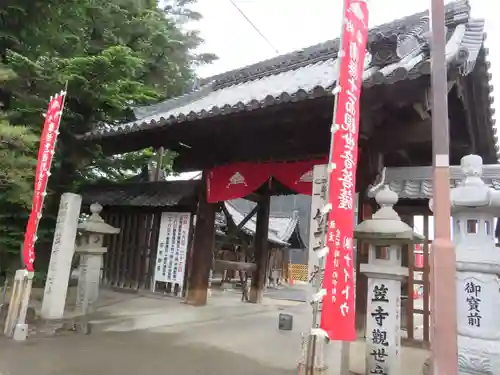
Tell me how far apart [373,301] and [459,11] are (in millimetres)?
5262

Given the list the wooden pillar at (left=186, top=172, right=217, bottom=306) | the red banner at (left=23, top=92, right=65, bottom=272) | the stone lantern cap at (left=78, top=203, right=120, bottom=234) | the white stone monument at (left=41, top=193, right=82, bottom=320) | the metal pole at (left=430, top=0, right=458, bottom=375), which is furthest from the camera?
the wooden pillar at (left=186, top=172, right=217, bottom=306)

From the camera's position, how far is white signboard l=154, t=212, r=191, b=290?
919cm

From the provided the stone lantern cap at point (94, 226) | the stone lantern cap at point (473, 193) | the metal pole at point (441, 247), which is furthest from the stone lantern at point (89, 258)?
the metal pole at point (441, 247)

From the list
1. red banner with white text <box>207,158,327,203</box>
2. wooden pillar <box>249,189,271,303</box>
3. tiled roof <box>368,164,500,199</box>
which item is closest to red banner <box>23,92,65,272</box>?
red banner with white text <box>207,158,327,203</box>

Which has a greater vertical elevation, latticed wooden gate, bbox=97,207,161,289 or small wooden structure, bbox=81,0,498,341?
small wooden structure, bbox=81,0,498,341

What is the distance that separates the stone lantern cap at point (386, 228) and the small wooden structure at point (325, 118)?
4.04 feet

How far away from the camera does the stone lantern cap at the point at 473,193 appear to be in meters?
3.65

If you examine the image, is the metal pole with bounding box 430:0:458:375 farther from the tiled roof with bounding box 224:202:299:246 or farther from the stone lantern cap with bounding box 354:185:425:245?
the tiled roof with bounding box 224:202:299:246

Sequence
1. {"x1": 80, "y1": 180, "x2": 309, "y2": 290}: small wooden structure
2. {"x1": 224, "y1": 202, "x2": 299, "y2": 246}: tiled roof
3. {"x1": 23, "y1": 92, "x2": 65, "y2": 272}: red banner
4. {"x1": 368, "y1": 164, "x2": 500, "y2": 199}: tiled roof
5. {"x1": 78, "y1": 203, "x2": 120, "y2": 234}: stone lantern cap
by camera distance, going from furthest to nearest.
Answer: {"x1": 224, "y1": 202, "x2": 299, "y2": 246}: tiled roof → {"x1": 80, "y1": 180, "x2": 309, "y2": 290}: small wooden structure → {"x1": 78, "y1": 203, "x2": 120, "y2": 234}: stone lantern cap → {"x1": 23, "y1": 92, "x2": 65, "y2": 272}: red banner → {"x1": 368, "y1": 164, "x2": 500, "y2": 199}: tiled roof

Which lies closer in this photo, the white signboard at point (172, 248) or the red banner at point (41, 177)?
the red banner at point (41, 177)

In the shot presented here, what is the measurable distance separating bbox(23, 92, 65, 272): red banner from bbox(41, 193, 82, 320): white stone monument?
0.67m

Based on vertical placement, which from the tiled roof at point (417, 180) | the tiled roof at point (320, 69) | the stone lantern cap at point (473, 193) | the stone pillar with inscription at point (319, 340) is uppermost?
the tiled roof at point (320, 69)

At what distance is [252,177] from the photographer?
25.2 feet

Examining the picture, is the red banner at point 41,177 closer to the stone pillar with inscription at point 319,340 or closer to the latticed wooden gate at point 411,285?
the stone pillar with inscription at point 319,340
